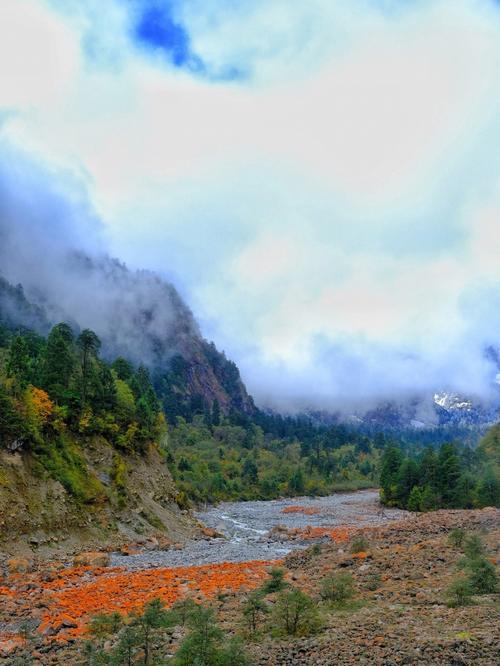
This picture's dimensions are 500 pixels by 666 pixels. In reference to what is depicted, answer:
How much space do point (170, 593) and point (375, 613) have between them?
408 inches

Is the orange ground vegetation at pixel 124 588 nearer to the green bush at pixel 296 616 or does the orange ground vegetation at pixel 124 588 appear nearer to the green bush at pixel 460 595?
the green bush at pixel 296 616

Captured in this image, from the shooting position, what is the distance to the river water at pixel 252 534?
3647 cm

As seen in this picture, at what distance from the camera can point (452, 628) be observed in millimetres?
15234

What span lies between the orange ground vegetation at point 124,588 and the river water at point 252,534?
12.2 ft

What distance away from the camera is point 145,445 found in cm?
5809

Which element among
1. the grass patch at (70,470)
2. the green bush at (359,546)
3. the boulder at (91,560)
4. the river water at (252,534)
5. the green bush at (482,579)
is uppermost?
the grass patch at (70,470)

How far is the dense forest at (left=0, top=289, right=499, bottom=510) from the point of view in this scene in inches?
1638

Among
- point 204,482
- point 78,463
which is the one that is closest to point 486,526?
point 78,463

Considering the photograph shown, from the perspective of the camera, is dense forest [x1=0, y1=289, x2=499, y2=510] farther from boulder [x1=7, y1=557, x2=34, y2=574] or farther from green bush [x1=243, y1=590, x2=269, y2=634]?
green bush [x1=243, y1=590, x2=269, y2=634]

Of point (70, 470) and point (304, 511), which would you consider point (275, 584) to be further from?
point (304, 511)

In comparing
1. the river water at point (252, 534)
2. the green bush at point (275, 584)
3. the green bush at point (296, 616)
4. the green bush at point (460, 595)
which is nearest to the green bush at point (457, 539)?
the green bush at point (460, 595)

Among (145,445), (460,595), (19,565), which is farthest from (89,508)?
(460,595)

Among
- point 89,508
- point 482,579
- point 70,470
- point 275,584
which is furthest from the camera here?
point 70,470

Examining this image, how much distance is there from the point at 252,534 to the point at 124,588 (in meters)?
35.7
